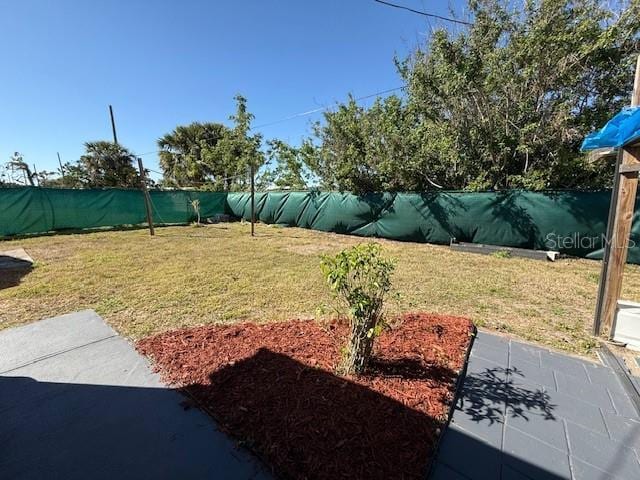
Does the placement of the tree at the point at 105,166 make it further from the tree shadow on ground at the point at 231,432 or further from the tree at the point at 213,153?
the tree shadow on ground at the point at 231,432

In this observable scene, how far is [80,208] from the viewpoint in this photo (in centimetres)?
891

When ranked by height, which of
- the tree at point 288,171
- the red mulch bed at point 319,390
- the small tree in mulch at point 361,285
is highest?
the tree at point 288,171

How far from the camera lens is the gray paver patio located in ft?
4.06

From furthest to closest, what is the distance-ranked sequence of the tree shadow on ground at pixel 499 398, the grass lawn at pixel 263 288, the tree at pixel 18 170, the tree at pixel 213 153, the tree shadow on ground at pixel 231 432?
the tree at pixel 18 170 < the tree at pixel 213 153 < the grass lawn at pixel 263 288 < the tree shadow on ground at pixel 499 398 < the tree shadow on ground at pixel 231 432

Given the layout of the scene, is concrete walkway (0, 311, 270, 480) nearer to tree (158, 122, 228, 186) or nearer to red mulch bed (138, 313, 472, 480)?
red mulch bed (138, 313, 472, 480)

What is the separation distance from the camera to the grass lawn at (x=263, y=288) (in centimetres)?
283

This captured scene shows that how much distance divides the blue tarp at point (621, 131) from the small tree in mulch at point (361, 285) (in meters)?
2.17

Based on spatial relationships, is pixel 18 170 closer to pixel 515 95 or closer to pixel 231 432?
pixel 231 432

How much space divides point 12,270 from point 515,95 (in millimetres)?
10034

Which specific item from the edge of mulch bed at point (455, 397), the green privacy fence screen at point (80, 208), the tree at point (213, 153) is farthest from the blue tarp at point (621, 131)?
the tree at point (213, 153)

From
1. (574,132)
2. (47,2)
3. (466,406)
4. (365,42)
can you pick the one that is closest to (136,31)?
(47,2)

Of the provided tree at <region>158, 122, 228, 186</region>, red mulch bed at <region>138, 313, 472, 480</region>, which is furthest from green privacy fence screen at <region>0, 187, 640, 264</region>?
tree at <region>158, 122, 228, 186</region>

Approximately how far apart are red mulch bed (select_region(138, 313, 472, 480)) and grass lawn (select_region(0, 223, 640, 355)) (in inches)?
21.5

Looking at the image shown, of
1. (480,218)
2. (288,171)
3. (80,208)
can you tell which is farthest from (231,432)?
(288,171)
